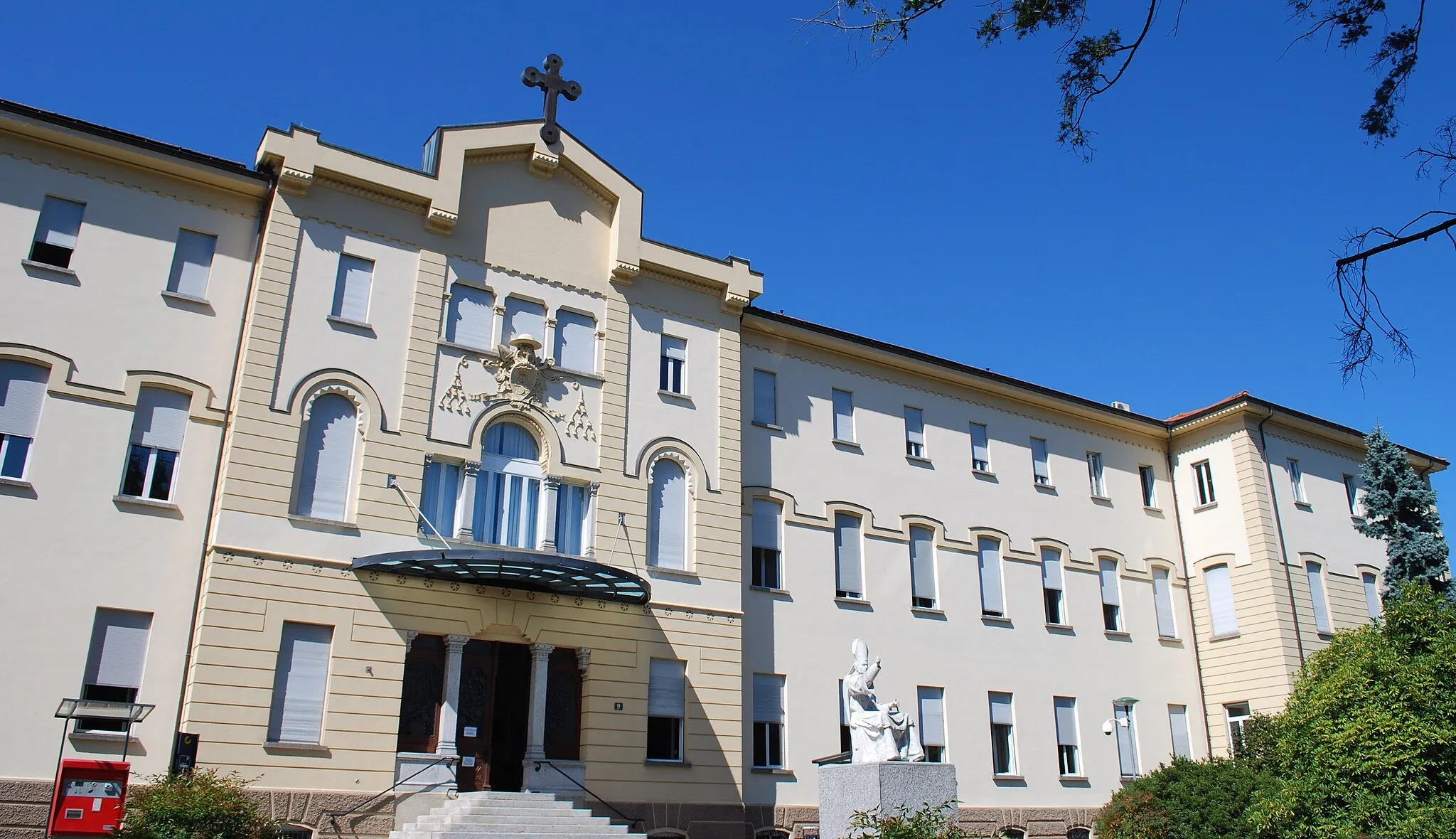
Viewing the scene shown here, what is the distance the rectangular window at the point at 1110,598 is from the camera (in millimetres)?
32250

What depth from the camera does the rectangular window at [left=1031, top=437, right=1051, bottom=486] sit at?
32500mm

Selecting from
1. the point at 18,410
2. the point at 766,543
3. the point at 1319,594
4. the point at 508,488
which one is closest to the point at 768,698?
the point at 766,543

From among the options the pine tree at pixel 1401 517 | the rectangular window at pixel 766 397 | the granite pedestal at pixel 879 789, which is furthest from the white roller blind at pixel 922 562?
the pine tree at pixel 1401 517

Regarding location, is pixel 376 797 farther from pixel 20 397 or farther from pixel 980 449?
pixel 980 449

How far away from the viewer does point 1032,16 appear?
8859 mm

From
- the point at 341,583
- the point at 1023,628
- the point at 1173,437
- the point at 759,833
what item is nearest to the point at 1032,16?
the point at 341,583

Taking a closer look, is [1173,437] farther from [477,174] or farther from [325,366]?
[325,366]

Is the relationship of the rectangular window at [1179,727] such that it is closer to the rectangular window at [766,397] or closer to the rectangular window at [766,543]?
the rectangular window at [766,543]

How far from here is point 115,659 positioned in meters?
19.1

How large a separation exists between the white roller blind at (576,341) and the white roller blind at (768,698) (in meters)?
7.86

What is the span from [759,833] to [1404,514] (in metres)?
21.2

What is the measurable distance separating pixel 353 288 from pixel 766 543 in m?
10.8

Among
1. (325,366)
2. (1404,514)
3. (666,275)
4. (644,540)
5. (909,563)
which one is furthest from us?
(1404,514)

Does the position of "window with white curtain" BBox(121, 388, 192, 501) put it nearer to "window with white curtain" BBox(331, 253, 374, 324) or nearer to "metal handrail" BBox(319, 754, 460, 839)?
"window with white curtain" BBox(331, 253, 374, 324)
